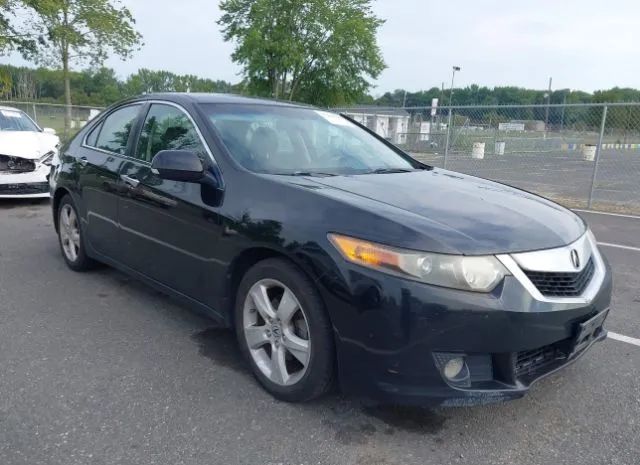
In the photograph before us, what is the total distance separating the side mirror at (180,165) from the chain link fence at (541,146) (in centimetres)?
816

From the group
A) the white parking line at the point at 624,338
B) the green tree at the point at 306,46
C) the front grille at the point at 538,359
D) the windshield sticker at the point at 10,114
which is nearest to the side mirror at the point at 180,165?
the front grille at the point at 538,359

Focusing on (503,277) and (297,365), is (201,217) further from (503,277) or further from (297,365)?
(503,277)

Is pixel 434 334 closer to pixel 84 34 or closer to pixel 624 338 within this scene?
pixel 624 338

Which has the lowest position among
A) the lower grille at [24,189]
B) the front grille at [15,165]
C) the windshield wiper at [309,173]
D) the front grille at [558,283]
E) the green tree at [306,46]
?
the lower grille at [24,189]

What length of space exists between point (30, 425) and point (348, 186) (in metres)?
1.84

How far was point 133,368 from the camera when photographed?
3.07 metres

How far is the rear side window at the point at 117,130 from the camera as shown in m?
4.06

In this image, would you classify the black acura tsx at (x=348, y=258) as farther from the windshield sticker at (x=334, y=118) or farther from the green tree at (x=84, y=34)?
the green tree at (x=84, y=34)

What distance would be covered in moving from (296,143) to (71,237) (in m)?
2.43

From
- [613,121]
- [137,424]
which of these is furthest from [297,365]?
[613,121]

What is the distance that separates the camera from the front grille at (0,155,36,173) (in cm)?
757

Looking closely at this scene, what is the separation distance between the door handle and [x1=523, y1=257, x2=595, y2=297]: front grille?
2.48m

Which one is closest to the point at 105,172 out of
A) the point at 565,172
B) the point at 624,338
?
the point at 624,338

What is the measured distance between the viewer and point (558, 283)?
7.95 feet
